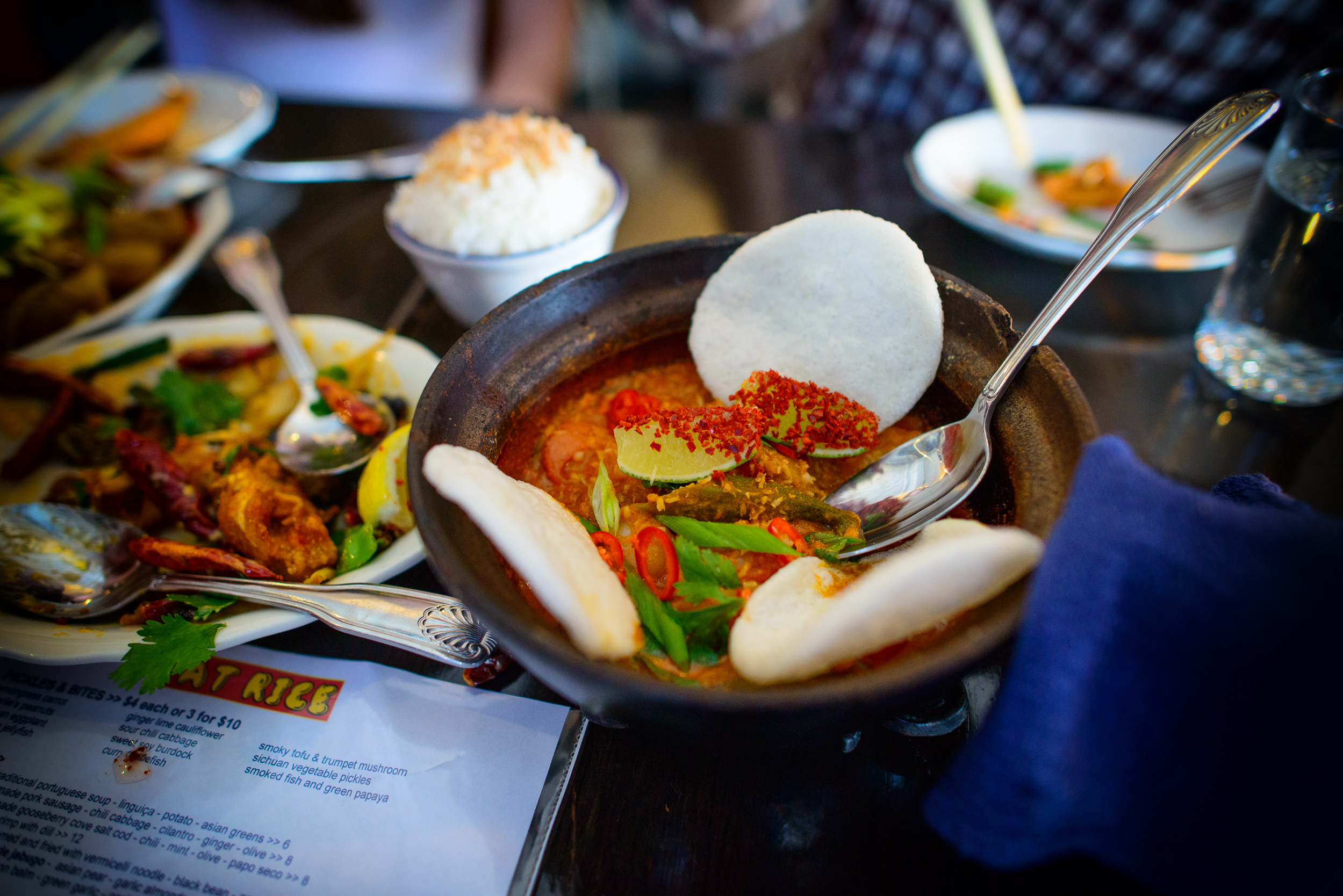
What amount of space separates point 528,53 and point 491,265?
9.64 ft

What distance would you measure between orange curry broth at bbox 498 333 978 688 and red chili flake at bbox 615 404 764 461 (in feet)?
0.17

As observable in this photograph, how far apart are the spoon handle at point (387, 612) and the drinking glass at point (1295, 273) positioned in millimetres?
1969

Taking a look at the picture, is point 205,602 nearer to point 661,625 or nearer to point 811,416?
point 661,625

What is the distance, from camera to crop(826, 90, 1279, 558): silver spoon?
1.11 m

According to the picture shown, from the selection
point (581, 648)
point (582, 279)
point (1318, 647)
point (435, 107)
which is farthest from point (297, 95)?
point (1318, 647)

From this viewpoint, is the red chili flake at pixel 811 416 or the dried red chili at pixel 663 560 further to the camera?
the red chili flake at pixel 811 416

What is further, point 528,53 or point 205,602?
point 528,53

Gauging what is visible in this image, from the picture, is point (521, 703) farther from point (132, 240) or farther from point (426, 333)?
point (132, 240)

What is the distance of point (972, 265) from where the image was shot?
7.27 ft

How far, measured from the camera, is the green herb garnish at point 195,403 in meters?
1.72

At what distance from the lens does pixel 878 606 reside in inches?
32.8

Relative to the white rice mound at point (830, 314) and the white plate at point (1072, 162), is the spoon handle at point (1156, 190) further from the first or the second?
the white plate at point (1072, 162)

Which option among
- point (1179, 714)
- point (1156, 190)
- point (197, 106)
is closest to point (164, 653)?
point (1179, 714)

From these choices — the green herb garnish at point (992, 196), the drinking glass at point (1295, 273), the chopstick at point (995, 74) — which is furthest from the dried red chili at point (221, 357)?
the chopstick at point (995, 74)
